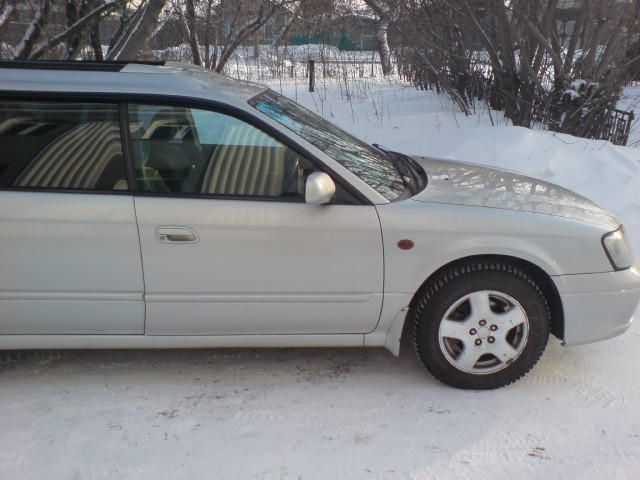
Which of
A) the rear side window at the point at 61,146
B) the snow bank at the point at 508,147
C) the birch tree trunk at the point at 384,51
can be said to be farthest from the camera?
the birch tree trunk at the point at 384,51

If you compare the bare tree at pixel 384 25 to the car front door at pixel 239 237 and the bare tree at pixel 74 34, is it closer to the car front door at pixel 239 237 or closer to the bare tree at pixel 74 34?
the bare tree at pixel 74 34

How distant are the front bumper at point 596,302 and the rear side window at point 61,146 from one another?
2.29 m

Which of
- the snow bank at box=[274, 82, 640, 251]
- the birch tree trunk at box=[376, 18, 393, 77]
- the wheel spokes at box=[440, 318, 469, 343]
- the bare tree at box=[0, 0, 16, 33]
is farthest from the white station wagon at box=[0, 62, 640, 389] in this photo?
the birch tree trunk at box=[376, 18, 393, 77]

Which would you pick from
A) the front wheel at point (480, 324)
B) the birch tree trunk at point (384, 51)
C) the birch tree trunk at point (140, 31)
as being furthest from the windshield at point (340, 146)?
the birch tree trunk at point (384, 51)

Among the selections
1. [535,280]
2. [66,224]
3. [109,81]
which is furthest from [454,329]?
[109,81]

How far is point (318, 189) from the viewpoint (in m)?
2.79

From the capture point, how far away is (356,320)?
10.0 ft

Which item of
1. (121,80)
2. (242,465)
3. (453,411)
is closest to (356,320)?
(453,411)

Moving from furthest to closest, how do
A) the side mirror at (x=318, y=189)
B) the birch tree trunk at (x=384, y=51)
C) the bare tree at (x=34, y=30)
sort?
the birch tree trunk at (x=384, y=51)
the bare tree at (x=34, y=30)
the side mirror at (x=318, y=189)

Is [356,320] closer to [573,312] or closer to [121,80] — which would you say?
[573,312]

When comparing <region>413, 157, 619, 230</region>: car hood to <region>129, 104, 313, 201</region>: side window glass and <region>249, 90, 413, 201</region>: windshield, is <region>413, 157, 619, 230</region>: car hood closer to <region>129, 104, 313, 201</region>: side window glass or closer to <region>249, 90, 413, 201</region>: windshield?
<region>249, 90, 413, 201</region>: windshield

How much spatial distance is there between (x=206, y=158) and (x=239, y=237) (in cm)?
47

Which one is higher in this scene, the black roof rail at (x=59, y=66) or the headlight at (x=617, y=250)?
the black roof rail at (x=59, y=66)

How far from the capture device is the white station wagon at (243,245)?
288cm
